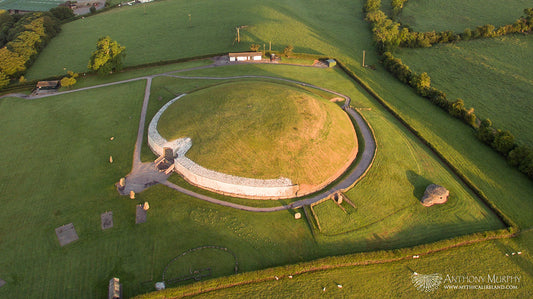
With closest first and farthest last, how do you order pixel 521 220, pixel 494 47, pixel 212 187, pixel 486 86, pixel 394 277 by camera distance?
pixel 394 277, pixel 521 220, pixel 212 187, pixel 486 86, pixel 494 47

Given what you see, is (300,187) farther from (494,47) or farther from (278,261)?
(494,47)

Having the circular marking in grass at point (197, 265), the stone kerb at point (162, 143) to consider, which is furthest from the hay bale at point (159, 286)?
the stone kerb at point (162, 143)

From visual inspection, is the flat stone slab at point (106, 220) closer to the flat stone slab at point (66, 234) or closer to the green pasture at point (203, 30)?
the flat stone slab at point (66, 234)

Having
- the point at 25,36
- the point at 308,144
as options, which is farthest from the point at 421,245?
the point at 25,36

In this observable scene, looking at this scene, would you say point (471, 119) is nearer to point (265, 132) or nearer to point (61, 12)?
point (265, 132)

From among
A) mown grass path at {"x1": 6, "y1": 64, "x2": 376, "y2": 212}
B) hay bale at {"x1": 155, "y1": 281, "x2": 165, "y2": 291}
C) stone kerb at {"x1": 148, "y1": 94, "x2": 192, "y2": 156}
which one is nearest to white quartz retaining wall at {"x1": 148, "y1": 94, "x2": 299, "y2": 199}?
mown grass path at {"x1": 6, "y1": 64, "x2": 376, "y2": 212}

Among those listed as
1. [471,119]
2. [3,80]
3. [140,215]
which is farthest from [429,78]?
[3,80]

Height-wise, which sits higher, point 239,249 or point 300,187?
point 300,187

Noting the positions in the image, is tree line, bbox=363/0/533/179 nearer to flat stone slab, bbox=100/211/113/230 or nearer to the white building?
the white building
